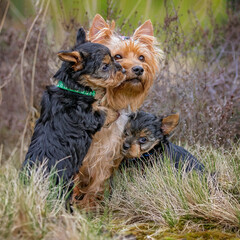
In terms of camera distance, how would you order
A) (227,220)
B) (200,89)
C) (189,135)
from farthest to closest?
(200,89)
(189,135)
(227,220)

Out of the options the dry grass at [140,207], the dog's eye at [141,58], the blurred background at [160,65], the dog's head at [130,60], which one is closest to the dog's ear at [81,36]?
the dog's head at [130,60]

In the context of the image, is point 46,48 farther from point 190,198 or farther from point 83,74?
point 190,198

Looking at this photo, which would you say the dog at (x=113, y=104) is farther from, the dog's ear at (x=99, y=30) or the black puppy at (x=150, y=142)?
the black puppy at (x=150, y=142)

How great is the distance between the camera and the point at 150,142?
504cm

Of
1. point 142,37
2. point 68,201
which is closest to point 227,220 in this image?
point 68,201

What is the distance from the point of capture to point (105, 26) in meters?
4.92

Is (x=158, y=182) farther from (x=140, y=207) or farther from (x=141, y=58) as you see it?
(x=141, y=58)

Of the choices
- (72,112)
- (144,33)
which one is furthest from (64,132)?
(144,33)

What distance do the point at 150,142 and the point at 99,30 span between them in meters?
1.53

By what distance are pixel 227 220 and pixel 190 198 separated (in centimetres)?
46

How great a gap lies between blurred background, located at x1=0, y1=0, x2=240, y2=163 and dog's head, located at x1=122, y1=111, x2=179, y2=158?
1005 millimetres

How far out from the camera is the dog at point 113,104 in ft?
15.1

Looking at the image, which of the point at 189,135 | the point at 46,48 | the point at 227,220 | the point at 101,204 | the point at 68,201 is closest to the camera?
the point at 227,220

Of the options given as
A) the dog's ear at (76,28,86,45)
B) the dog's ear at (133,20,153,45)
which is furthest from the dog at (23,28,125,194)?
the dog's ear at (133,20,153,45)
